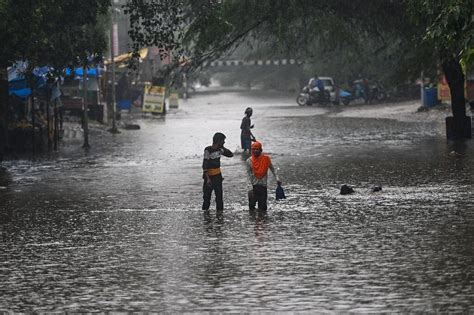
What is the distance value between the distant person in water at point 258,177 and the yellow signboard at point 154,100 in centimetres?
4143

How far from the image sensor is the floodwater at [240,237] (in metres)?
11.2

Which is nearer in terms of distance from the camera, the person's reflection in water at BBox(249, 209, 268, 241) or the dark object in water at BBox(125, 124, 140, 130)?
the person's reflection in water at BBox(249, 209, 268, 241)

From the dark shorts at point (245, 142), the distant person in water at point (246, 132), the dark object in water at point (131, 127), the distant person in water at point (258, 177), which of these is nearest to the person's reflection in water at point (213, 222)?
the distant person in water at point (258, 177)

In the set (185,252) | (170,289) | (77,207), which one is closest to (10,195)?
(77,207)

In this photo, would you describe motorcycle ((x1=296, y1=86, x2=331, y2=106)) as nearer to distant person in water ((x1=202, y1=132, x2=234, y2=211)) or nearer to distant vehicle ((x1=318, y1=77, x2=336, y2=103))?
distant vehicle ((x1=318, y1=77, x2=336, y2=103))

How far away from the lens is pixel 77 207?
20.2 m

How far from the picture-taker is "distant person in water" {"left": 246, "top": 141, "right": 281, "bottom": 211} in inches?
728

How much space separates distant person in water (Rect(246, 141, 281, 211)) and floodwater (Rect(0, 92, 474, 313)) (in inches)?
12.6

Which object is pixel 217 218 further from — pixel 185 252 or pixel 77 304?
pixel 77 304

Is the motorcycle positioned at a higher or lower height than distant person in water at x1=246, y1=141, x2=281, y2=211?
lower

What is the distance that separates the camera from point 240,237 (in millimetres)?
15602

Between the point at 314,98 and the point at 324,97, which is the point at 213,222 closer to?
the point at 324,97

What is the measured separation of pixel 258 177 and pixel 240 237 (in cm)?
296

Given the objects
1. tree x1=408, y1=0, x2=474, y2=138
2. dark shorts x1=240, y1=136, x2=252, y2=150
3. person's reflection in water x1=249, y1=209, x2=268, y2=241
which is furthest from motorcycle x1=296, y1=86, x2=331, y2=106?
person's reflection in water x1=249, y1=209, x2=268, y2=241
